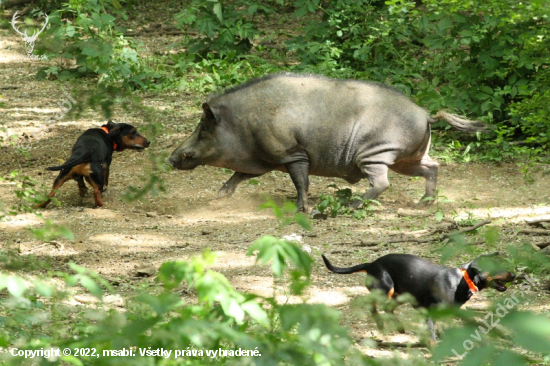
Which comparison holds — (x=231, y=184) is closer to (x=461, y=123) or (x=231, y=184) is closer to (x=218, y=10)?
(x=461, y=123)

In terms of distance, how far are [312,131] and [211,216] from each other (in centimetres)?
142

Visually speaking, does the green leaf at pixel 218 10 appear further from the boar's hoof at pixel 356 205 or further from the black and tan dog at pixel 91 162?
the boar's hoof at pixel 356 205

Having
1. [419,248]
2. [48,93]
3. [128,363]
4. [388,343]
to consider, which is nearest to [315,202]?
[419,248]

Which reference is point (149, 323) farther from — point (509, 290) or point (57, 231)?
point (509, 290)

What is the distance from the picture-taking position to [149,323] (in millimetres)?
1920

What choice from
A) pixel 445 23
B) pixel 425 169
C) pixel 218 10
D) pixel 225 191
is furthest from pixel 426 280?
pixel 218 10

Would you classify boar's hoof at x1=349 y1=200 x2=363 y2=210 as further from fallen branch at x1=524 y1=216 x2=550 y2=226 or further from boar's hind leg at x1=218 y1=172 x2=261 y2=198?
fallen branch at x1=524 y1=216 x2=550 y2=226

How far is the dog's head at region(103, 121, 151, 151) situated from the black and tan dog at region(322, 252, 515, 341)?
4.13 metres

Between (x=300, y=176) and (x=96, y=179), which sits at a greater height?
(x=300, y=176)

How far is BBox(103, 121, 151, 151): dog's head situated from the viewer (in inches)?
314

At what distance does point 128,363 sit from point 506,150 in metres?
7.99

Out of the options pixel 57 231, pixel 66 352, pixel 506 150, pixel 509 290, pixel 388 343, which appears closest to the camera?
pixel 66 352

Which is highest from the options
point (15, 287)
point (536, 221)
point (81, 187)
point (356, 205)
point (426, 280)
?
point (15, 287)

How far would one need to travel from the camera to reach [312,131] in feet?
25.6
